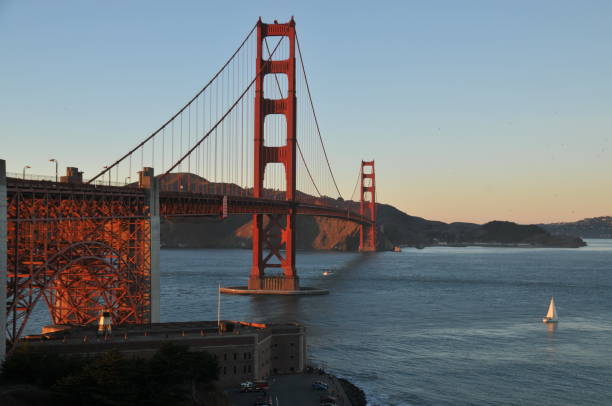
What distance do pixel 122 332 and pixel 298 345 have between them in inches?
441

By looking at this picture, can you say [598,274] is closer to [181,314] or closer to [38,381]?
[181,314]

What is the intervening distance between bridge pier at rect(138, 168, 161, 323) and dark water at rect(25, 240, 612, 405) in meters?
12.0

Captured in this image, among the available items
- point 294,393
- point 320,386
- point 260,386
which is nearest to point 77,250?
point 260,386

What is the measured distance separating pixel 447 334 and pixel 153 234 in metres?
29.4

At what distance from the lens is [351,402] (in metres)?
43.4

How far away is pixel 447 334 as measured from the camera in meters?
68.1

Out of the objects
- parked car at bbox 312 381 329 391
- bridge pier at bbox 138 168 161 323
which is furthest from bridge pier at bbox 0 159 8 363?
parked car at bbox 312 381 329 391

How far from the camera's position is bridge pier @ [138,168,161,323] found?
171 ft

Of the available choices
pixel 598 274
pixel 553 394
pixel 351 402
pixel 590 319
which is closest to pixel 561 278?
pixel 598 274

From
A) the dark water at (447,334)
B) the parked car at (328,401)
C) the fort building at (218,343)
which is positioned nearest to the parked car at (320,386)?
the parked car at (328,401)

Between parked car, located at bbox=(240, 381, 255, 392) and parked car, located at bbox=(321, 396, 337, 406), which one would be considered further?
parked car, located at bbox=(240, 381, 255, 392)

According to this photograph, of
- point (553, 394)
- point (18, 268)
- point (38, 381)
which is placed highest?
point (18, 268)

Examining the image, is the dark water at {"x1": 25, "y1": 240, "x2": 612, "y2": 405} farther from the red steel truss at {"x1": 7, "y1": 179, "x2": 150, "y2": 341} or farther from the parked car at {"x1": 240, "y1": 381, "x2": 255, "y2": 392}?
the red steel truss at {"x1": 7, "y1": 179, "x2": 150, "y2": 341}

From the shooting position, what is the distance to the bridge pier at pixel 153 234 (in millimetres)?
52125
